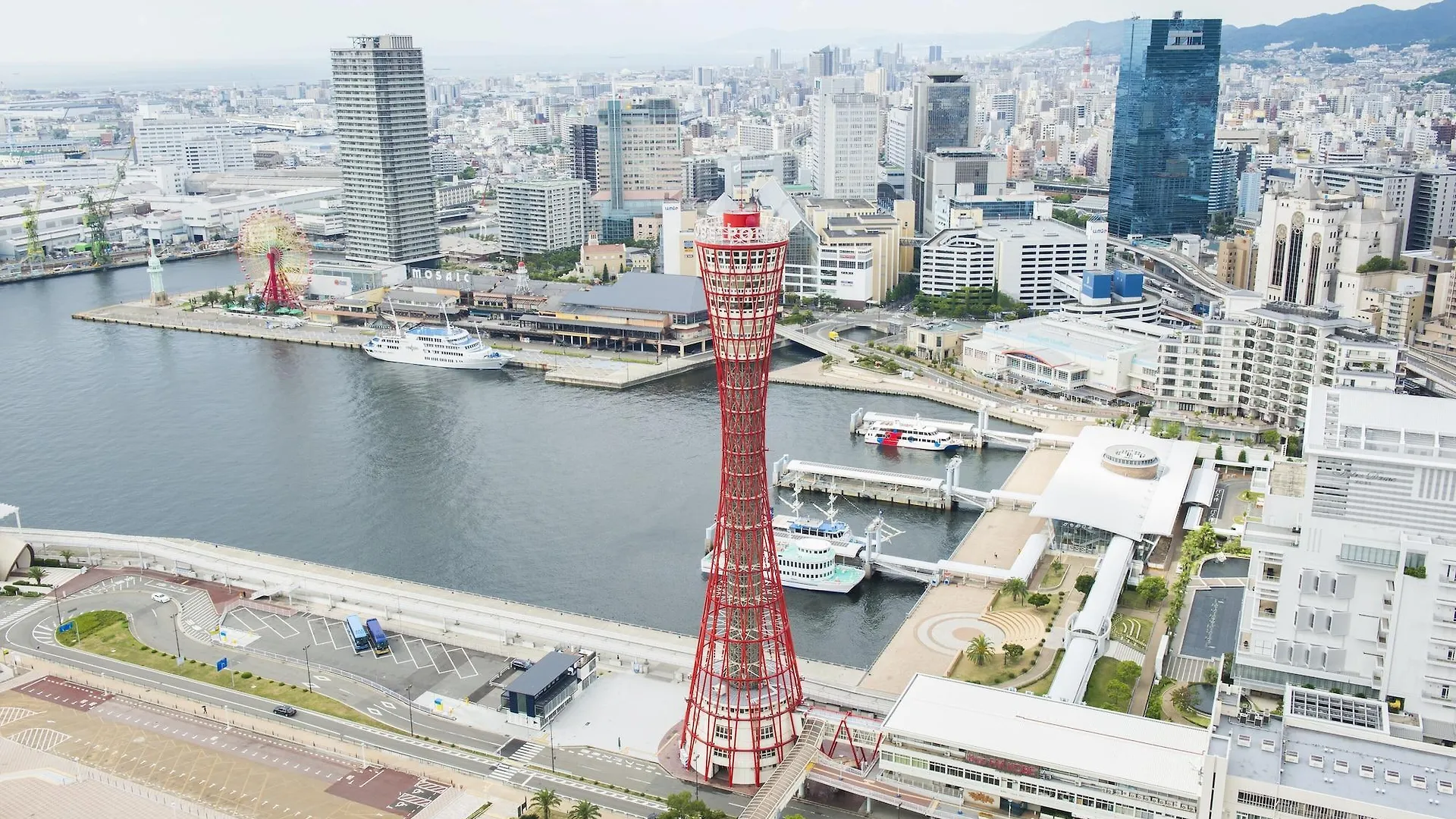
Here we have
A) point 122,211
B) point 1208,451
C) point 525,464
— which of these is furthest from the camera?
point 122,211

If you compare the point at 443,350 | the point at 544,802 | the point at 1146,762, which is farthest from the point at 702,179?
the point at 1146,762

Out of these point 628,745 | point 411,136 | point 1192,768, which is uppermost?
point 411,136

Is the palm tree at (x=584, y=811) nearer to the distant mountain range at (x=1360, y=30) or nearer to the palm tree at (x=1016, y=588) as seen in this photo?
the palm tree at (x=1016, y=588)

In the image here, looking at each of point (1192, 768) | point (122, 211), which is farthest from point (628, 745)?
point (122, 211)

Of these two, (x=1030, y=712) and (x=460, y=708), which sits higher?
(x=1030, y=712)

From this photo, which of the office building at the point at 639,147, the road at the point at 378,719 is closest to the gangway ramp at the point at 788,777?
the road at the point at 378,719

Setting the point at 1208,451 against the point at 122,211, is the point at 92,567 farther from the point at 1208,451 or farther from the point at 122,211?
the point at 122,211
